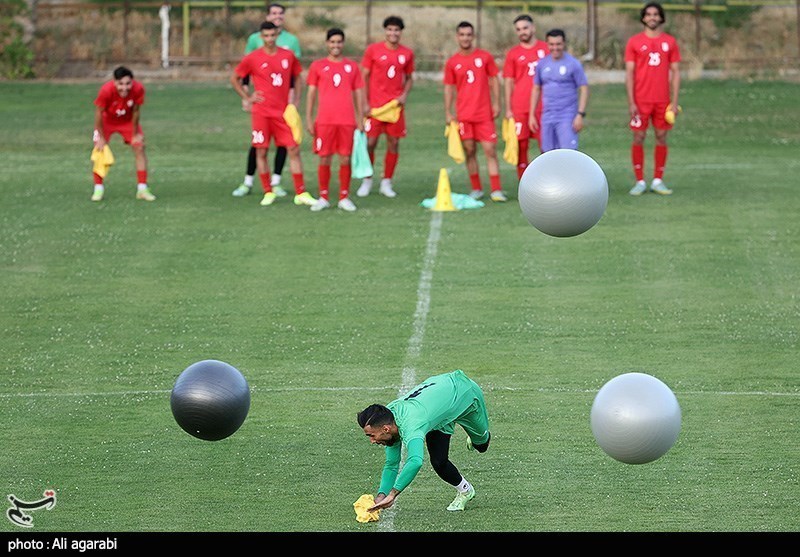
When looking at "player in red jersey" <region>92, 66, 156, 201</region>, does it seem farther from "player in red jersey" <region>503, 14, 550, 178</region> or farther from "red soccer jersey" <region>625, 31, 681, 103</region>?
"red soccer jersey" <region>625, 31, 681, 103</region>

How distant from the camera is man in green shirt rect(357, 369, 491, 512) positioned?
31.5 feet

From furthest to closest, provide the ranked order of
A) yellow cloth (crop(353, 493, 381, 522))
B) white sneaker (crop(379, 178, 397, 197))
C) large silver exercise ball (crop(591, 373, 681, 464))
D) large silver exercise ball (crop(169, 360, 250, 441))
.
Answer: white sneaker (crop(379, 178, 397, 197)) < large silver exercise ball (crop(169, 360, 250, 441)) < yellow cloth (crop(353, 493, 381, 522)) < large silver exercise ball (crop(591, 373, 681, 464))

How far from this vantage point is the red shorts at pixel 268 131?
67.2ft

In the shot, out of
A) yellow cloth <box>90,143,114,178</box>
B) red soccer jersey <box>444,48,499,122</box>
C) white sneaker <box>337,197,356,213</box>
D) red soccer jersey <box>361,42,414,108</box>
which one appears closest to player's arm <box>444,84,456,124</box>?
red soccer jersey <box>444,48,499,122</box>

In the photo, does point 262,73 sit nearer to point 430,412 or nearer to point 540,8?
point 430,412

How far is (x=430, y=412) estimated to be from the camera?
9922 mm

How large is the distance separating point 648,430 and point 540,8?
3540 cm

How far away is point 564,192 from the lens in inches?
451

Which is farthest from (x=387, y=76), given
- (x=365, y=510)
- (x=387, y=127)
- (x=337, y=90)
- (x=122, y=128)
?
(x=365, y=510)

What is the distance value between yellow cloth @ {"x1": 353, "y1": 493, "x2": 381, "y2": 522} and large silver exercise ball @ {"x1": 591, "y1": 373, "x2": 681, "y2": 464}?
156 cm

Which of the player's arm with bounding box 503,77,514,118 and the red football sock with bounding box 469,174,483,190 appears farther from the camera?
the red football sock with bounding box 469,174,483,190

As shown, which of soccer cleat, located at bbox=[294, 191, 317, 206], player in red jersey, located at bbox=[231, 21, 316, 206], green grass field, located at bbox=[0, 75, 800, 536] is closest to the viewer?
green grass field, located at bbox=[0, 75, 800, 536]

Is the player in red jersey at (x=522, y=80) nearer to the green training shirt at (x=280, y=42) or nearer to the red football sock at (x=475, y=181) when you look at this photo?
the red football sock at (x=475, y=181)

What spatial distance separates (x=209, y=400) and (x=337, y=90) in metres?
10.4
